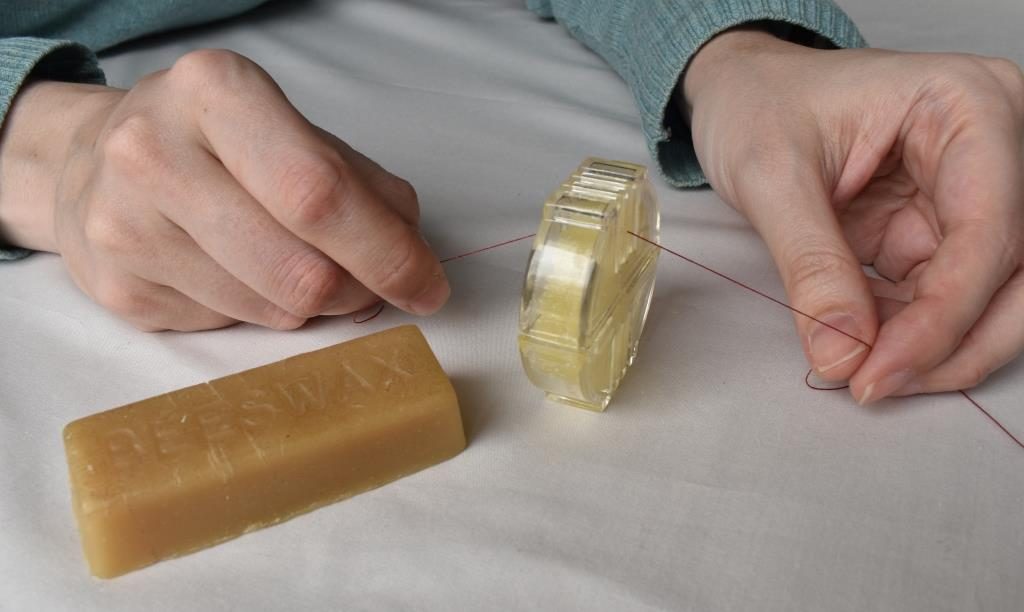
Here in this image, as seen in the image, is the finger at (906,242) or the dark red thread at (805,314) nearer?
the dark red thread at (805,314)

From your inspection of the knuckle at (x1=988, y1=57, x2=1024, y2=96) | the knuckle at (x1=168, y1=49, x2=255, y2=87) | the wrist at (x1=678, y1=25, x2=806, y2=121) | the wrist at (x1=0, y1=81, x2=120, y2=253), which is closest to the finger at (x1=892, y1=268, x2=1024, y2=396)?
the knuckle at (x1=988, y1=57, x2=1024, y2=96)

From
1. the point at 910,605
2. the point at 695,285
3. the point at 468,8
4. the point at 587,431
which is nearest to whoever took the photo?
the point at 910,605

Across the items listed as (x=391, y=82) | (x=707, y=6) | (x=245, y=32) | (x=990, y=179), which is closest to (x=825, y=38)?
(x=707, y=6)

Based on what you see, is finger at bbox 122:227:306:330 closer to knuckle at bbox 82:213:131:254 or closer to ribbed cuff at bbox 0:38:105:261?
knuckle at bbox 82:213:131:254

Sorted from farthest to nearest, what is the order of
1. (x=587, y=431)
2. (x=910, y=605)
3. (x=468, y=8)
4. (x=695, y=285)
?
(x=468, y=8) < (x=695, y=285) < (x=587, y=431) < (x=910, y=605)

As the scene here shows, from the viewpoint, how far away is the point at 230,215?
68cm

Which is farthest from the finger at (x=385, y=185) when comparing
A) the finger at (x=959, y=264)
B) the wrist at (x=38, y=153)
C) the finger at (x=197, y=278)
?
the finger at (x=959, y=264)

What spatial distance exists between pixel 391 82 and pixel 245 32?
0.23 m

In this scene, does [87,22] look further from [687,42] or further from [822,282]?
[822,282]

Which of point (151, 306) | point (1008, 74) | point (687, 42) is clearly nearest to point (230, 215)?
point (151, 306)

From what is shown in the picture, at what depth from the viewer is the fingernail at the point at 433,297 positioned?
0.73m

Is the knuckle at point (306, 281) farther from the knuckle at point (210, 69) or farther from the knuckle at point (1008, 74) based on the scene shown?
the knuckle at point (1008, 74)

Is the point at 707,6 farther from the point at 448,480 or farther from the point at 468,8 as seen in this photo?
the point at 448,480

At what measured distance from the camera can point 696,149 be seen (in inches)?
35.7
